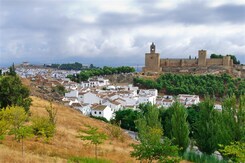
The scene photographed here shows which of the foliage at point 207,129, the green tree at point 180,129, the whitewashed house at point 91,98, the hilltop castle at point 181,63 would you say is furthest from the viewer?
the hilltop castle at point 181,63

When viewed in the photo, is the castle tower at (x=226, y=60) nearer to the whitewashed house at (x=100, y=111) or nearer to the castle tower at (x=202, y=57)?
the castle tower at (x=202, y=57)

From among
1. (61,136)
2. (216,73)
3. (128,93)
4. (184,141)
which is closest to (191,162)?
(184,141)

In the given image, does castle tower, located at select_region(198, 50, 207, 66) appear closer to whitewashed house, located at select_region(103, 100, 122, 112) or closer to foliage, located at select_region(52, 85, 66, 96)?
foliage, located at select_region(52, 85, 66, 96)

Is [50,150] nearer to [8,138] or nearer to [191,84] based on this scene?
[8,138]

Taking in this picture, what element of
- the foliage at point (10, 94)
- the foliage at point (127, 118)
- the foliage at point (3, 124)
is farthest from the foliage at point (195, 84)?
the foliage at point (3, 124)

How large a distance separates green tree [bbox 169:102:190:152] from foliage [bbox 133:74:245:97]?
3665 cm

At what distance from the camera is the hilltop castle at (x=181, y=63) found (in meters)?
78.6

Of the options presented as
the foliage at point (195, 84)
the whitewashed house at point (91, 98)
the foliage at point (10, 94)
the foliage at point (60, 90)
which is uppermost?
the foliage at point (10, 94)

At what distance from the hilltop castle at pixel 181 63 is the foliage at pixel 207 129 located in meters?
59.7

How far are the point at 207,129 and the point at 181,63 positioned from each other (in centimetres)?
6556

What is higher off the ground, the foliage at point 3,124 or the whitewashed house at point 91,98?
the foliage at point 3,124

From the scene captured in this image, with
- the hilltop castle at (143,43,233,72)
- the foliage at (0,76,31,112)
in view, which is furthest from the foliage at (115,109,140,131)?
the hilltop castle at (143,43,233,72)

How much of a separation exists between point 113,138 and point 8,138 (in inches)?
308

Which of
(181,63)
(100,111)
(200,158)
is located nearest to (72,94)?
(100,111)
